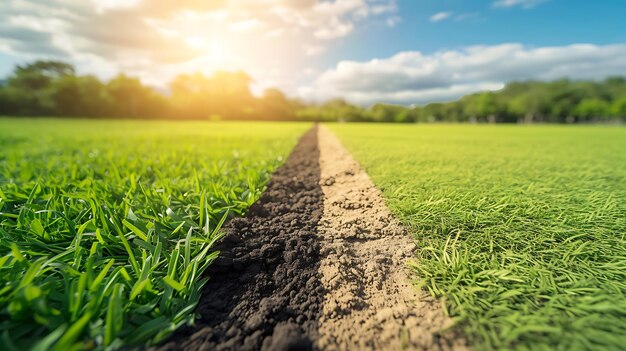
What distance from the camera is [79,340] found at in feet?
2.67

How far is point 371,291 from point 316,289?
9.3 inches

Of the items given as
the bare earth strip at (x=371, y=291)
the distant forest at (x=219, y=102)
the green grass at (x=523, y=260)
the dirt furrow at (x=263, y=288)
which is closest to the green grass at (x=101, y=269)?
the dirt furrow at (x=263, y=288)

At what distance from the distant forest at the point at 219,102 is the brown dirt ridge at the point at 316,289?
151ft

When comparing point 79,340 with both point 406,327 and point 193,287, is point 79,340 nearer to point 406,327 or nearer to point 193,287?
point 193,287

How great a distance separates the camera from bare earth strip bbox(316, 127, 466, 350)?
0.90 meters

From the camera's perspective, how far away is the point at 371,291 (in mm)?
1145

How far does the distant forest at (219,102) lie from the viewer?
38.2 meters

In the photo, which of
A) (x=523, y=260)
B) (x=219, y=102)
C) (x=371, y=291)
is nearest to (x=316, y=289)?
(x=371, y=291)

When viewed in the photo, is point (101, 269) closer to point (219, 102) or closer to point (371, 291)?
point (371, 291)

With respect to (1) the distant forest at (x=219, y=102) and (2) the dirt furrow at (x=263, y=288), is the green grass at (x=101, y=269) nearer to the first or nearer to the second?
(2) the dirt furrow at (x=263, y=288)

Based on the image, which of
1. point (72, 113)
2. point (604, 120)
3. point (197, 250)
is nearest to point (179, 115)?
point (72, 113)

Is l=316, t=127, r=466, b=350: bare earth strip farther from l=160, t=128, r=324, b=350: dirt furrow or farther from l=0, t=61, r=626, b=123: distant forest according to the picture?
Result: l=0, t=61, r=626, b=123: distant forest

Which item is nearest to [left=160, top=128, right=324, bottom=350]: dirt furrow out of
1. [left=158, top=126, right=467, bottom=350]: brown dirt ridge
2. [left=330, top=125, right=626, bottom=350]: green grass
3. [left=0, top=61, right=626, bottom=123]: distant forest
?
[left=158, top=126, right=467, bottom=350]: brown dirt ridge

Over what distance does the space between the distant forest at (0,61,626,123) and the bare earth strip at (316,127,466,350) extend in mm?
45979
